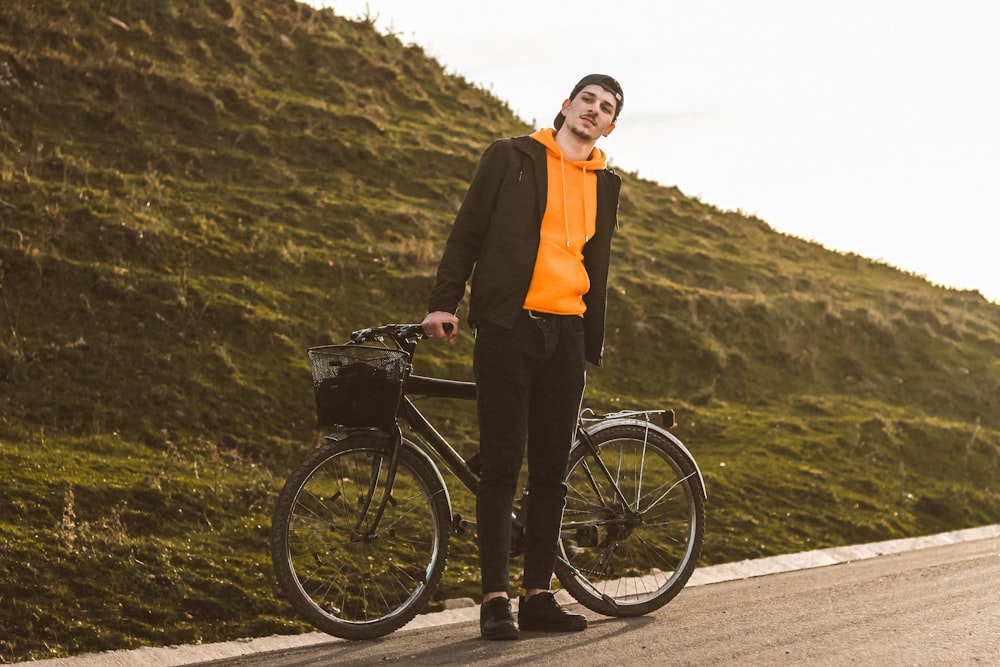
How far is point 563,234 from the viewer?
211 inches

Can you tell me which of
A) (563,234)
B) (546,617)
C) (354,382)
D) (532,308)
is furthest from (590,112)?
(546,617)

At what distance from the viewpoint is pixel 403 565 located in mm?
5793

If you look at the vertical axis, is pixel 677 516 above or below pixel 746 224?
below

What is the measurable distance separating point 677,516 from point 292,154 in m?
10.6

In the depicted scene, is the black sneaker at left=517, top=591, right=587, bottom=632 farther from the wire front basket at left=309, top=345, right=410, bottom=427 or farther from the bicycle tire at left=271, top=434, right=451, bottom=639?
the wire front basket at left=309, top=345, right=410, bottom=427

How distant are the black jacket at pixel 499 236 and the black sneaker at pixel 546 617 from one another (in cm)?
117

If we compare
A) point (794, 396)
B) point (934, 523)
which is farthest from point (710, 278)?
point (934, 523)

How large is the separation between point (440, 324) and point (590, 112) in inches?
44.1

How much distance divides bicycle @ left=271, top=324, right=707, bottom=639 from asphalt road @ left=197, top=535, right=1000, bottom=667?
196 mm

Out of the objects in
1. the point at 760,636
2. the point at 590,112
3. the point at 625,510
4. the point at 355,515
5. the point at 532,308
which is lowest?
the point at 760,636

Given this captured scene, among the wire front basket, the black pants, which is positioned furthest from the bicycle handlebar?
the black pants

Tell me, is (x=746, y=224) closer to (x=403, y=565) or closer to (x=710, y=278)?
(x=710, y=278)

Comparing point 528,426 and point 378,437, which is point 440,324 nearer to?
point 378,437

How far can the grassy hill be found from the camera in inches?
254
